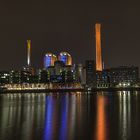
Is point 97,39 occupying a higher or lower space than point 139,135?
higher

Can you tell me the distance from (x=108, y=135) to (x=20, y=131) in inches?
170

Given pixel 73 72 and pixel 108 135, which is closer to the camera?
pixel 108 135

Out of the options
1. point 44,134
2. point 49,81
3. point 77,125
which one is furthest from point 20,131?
point 49,81

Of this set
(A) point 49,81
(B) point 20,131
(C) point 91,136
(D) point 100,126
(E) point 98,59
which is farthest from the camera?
(A) point 49,81

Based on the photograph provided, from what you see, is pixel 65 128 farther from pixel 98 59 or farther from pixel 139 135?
pixel 98 59

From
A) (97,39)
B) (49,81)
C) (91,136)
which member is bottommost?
(91,136)

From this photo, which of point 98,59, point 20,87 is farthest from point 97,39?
point 20,87

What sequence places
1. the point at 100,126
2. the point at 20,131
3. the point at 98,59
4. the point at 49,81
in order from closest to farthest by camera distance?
the point at 20,131, the point at 100,126, the point at 98,59, the point at 49,81

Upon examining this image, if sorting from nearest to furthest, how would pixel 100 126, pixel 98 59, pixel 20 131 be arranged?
pixel 20 131, pixel 100 126, pixel 98 59

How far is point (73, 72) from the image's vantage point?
152m

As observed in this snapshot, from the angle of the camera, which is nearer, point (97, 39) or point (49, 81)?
point (97, 39)

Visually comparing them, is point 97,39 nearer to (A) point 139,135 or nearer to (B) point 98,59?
(B) point 98,59

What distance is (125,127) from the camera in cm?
1741

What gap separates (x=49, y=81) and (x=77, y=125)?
127435mm
